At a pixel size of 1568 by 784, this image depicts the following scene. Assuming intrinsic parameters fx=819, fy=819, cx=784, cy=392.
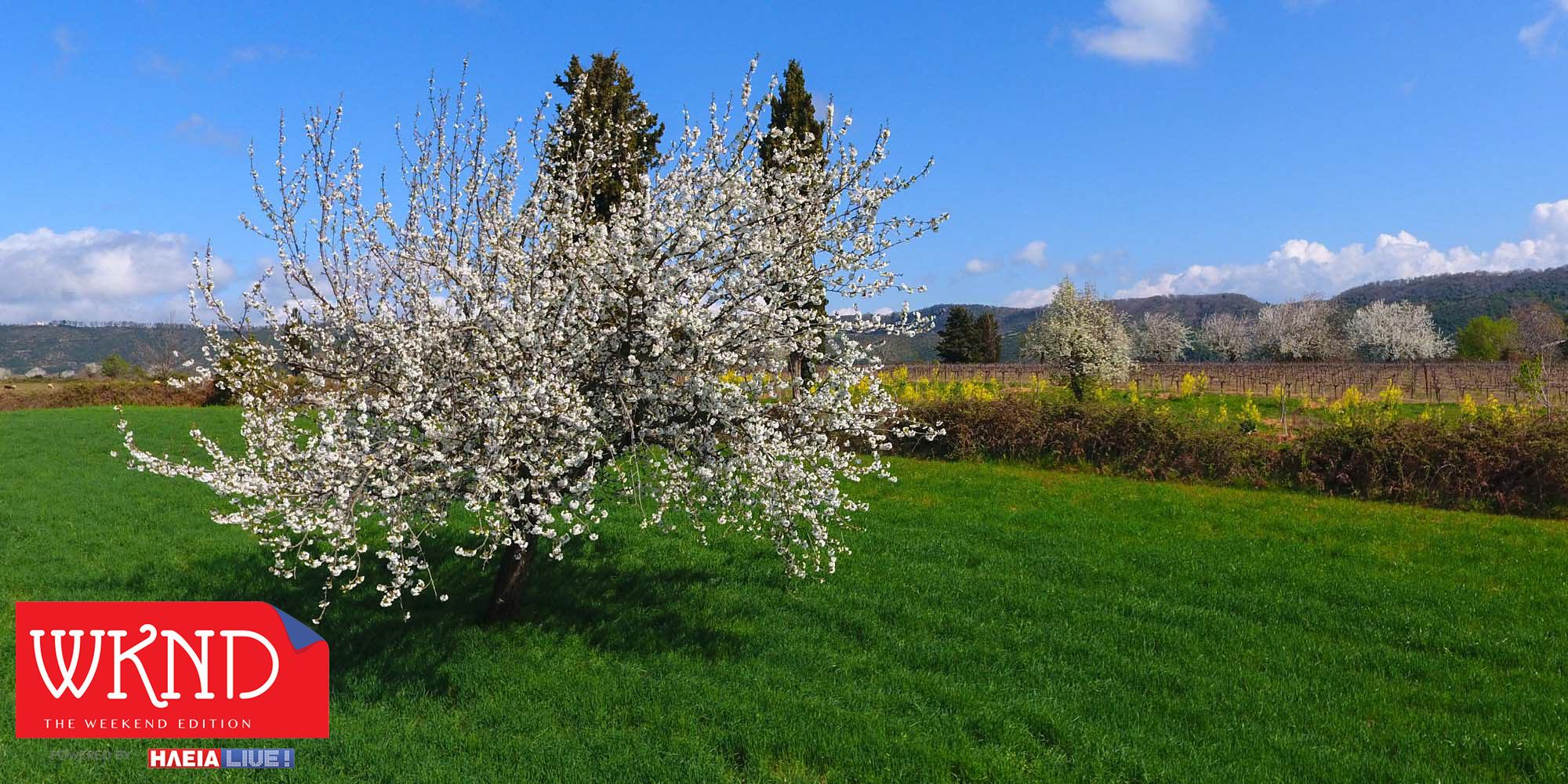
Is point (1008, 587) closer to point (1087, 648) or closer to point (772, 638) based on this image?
point (1087, 648)

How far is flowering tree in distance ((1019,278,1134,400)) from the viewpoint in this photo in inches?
987

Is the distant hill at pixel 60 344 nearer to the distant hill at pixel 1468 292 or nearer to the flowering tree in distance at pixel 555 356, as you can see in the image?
the flowering tree in distance at pixel 555 356

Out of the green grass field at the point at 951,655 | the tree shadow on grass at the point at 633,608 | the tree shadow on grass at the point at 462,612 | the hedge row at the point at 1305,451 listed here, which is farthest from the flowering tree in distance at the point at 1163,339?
the tree shadow on grass at the point at 462,612

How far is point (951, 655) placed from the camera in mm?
7363

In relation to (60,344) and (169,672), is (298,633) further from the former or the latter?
(60,344)

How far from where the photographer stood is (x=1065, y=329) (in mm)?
27359

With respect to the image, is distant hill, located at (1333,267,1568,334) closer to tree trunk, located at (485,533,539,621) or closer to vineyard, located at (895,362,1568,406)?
vineyard, located at (895,362,1568,406)

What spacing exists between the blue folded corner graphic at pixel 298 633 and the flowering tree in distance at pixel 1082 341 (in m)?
21.0

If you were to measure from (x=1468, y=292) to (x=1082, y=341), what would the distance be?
530ft

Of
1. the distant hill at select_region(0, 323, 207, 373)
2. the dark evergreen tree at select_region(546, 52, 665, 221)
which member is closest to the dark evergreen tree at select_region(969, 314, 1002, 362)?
the dark evergreen tree at select_region(546, 52, 665, 221)

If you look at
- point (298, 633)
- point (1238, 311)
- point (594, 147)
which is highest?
point (1238, 311)

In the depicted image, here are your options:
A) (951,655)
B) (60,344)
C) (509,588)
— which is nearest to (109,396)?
(509,588)

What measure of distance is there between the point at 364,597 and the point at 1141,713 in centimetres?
782

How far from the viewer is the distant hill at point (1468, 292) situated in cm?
11700
